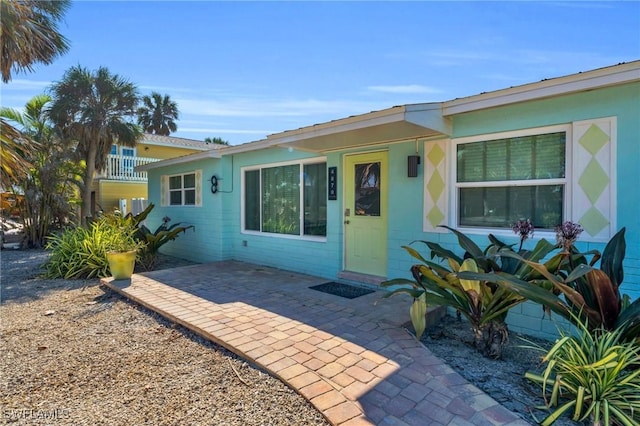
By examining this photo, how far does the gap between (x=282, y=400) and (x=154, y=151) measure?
20.2 metres

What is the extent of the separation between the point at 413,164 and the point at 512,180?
4.20ft

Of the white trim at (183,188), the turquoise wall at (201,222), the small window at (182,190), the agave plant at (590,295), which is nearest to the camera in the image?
the agave plant at (590,295)

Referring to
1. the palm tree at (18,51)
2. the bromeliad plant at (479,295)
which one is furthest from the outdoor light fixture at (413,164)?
the palm tree at (18,51)

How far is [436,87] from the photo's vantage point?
669 centimetres

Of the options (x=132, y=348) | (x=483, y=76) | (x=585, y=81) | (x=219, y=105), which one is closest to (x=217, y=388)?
(x=132, y=348)

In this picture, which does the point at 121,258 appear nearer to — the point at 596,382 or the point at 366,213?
the point at 366,213

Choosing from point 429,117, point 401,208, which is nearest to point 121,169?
point 401,208

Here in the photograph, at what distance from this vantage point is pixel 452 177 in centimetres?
463

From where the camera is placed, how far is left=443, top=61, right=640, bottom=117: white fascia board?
321 centimetres

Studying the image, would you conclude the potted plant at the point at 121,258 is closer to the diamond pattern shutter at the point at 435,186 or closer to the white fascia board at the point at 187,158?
the white fascia board at the point at 187,158

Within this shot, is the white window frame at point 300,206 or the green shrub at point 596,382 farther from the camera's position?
the white window frame at point 300,206

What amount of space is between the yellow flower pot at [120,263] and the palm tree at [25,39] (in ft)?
14.6

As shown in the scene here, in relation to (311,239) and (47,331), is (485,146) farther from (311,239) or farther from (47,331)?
(47,331)

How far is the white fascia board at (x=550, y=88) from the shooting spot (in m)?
3.21
